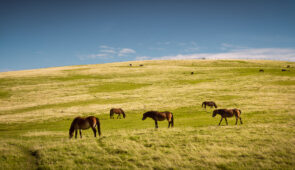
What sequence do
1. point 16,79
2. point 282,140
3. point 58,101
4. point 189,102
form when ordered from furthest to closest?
point 16,79 < point 58,101 < point 189,102 < point 282,140

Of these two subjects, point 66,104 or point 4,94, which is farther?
point 4,94

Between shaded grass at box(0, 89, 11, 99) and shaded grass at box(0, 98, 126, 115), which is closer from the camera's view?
shaded grass at box(0, 98, 126, 115)

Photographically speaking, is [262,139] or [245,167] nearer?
[245,167]

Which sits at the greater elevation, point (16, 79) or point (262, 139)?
point (16, 79)

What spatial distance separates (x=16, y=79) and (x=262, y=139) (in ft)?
237

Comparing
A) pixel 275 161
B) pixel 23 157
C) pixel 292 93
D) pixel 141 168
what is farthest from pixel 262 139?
pixel 292 93

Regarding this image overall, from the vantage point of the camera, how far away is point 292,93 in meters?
35.1

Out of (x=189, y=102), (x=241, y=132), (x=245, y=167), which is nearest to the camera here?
(x=245, y=167)

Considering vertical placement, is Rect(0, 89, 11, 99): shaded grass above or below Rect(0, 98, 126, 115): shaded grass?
above

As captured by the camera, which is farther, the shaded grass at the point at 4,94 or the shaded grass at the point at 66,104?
the shaded grass at the point at 4,94

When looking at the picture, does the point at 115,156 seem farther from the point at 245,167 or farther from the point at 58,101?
the point at 58,101

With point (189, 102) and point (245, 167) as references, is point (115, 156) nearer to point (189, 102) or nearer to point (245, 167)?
point (245, 167)

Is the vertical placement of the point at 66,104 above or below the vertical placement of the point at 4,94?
below

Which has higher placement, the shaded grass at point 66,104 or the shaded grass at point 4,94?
the shaded grass at point 4,94
